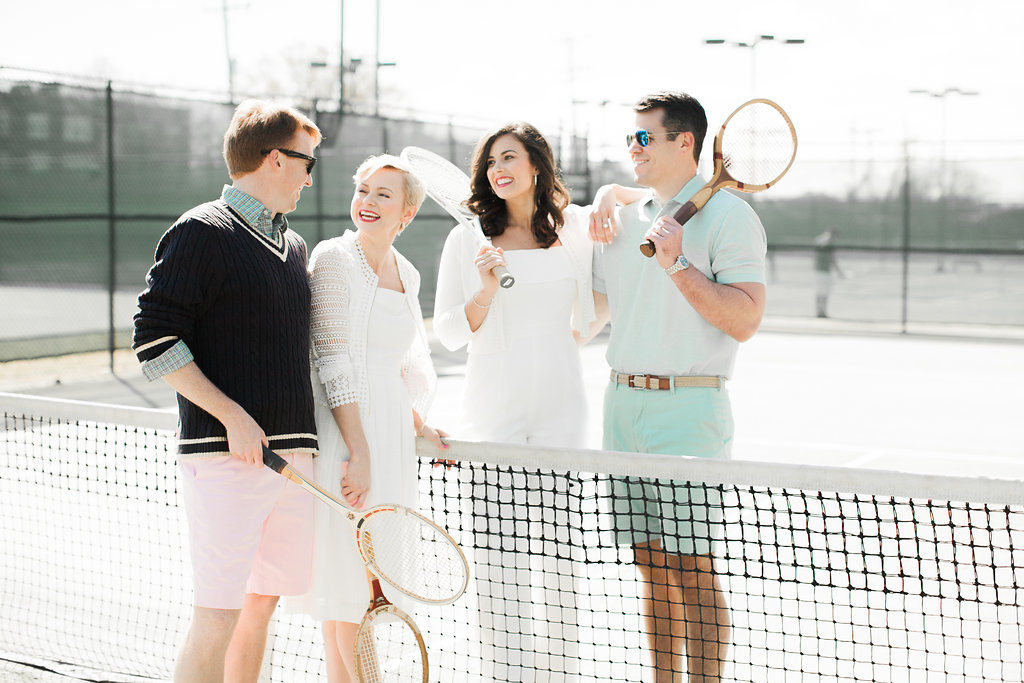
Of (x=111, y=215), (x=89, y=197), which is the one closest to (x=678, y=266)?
(x=111, y=215)

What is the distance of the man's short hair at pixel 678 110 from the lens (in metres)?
3.15

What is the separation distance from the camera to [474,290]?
3359 millimetres

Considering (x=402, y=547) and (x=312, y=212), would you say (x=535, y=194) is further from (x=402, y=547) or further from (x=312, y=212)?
(x=312, y=212)

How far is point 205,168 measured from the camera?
14758 mm

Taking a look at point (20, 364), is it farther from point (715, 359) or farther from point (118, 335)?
point (715, 359)

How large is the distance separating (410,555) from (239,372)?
2.34 ft

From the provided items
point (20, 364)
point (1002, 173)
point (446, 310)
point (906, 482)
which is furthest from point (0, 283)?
point (1002, 173)

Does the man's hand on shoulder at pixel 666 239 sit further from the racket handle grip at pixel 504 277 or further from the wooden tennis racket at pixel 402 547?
the wooden tennis racket at pixel 402 547

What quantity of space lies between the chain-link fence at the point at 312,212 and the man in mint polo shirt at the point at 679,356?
9.22 meters

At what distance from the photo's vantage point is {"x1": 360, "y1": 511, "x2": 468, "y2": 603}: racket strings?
A: 2775 millimetres

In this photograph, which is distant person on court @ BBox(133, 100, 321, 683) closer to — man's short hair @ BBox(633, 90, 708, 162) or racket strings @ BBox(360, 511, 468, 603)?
racket strings @ BBox(360, 511, 468, 603)

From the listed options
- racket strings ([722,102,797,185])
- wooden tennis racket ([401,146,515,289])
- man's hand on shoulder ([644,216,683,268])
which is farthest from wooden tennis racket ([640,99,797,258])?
wooden tennis racket ([401,146,515,289])

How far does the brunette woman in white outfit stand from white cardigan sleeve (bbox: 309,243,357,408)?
15.3 inches

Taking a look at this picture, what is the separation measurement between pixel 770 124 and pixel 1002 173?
668 inches
